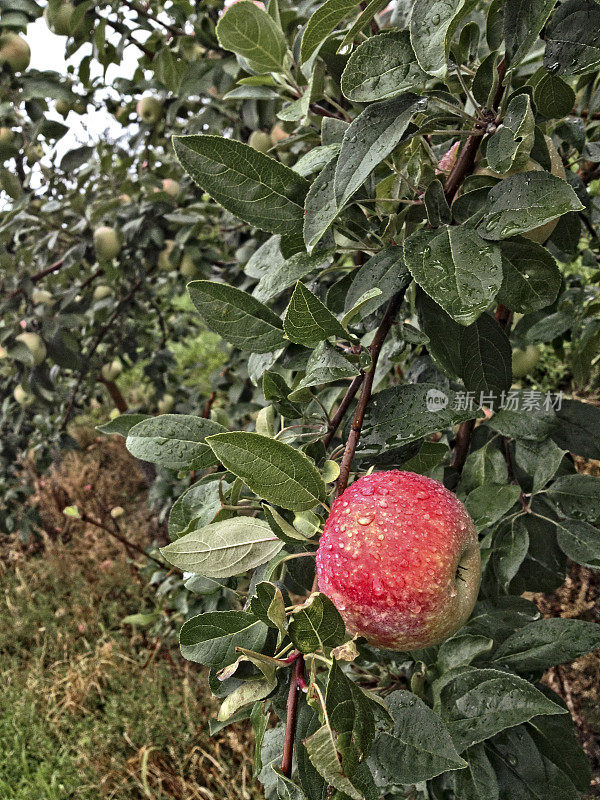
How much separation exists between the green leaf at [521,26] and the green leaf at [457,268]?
115 millimetres

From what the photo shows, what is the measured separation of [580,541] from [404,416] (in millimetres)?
296

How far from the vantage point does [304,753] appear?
1.52 feet

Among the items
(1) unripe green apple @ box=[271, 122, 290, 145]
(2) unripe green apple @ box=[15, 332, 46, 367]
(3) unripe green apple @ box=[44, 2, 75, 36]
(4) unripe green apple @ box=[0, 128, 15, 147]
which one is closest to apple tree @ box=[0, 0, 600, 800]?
(1) unripe green apple @ box=[271, 122, 290, 145]

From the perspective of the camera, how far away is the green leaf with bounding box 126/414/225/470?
53 centimetres

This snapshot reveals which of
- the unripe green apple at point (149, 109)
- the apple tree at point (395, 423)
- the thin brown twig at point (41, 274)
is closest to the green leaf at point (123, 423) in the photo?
the apple tree at point (395, 423)

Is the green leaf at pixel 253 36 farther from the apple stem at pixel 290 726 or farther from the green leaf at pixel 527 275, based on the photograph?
the apple stem at pixel 290 726

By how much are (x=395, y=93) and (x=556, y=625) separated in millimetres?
486

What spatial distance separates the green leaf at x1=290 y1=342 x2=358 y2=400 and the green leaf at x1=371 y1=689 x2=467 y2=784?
255mm

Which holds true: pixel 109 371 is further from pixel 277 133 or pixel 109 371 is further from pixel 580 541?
pixel 580 541

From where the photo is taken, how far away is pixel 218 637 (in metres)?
0.45

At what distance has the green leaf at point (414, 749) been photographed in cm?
46

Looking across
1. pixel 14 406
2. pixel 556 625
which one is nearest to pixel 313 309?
pixel 556 625

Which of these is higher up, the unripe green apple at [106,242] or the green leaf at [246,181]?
the green leaf at [246,181]

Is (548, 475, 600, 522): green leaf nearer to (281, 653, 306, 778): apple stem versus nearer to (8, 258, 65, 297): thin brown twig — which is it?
(281, 653, 306, 778): apple stem
